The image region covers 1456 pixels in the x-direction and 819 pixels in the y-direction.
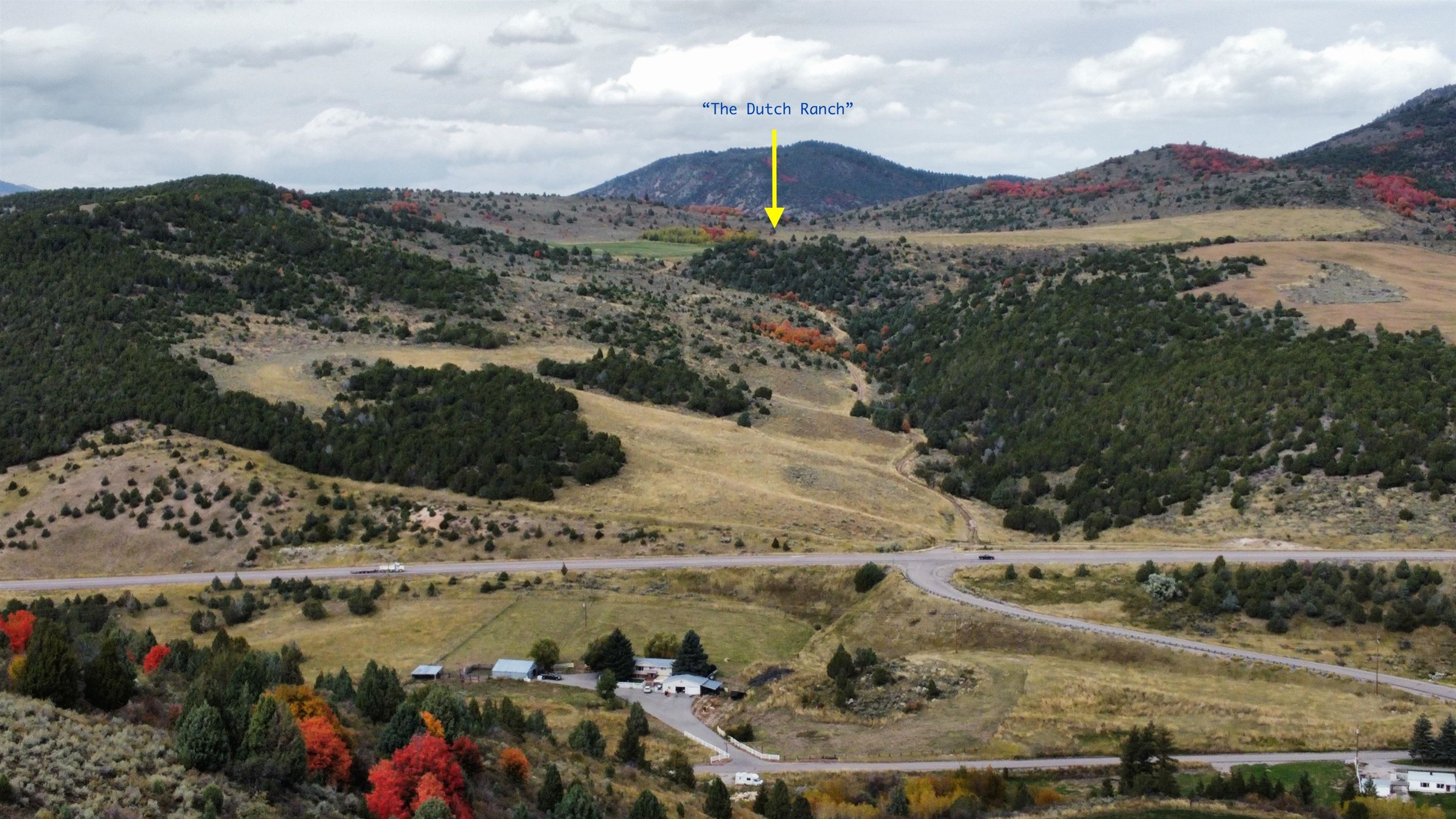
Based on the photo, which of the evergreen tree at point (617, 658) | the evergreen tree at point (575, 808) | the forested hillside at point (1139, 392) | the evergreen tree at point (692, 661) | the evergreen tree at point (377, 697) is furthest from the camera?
the forested hillside at point (1139, 392)

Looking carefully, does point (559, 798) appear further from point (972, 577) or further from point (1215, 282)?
point (1215, 282)

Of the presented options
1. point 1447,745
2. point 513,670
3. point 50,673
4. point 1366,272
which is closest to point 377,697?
point 50,673

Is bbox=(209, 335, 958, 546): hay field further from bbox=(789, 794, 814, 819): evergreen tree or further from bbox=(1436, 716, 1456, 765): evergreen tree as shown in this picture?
bbox=(789, 794, 814, 819): evergreen tree

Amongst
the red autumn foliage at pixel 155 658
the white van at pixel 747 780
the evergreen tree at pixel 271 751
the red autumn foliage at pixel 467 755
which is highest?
the evergreen tree at pixel 271 751

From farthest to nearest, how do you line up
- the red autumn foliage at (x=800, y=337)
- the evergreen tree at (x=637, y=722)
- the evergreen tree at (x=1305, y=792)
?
the red autumn foliage at (x=800, y=337)
the evergreen tree at (x=637, y=722)
the evergreen tree at (x=1305, y=792)

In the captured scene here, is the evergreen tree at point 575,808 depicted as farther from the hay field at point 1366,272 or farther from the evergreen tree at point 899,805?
the hay field at point 1366,272

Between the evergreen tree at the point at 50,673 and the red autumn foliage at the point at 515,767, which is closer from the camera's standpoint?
the evergreen tree at the point at 50,673

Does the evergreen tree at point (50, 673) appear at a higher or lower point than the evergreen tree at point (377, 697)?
higher

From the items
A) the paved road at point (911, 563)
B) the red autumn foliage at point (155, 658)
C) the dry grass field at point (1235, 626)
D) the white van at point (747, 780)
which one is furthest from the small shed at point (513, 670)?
the dry grass field at point (1235, 626)
